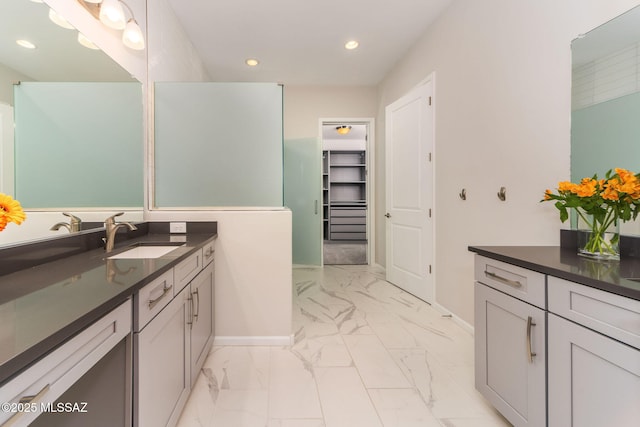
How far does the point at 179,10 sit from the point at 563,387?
3694 millimetres

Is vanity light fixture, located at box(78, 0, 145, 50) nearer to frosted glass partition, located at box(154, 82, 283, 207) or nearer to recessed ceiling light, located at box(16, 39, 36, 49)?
frosted glass partition, located at box(154, 82, 283, 207)

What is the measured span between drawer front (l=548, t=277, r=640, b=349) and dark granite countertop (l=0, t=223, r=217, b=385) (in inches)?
57.4

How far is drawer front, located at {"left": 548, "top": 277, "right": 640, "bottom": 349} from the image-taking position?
865 millimetres

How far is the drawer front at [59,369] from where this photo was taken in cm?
53

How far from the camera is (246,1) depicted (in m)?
2.64

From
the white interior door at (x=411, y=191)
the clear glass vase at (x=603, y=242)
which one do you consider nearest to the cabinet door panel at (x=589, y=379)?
the clear glass vase at (x=603, y=242)

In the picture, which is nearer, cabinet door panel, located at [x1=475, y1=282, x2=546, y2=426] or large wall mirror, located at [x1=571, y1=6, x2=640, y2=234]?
cabinet door panel, located at [x1=475, y1=282, x2=546, y2=426]

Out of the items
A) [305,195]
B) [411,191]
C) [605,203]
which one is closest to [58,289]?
[605,203]

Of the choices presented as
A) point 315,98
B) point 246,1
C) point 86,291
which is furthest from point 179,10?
point 86,291

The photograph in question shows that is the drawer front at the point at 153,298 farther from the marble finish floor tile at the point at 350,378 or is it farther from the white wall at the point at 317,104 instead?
the white wall at the point at 317,104

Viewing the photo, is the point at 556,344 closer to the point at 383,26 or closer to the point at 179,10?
the point at 383,26

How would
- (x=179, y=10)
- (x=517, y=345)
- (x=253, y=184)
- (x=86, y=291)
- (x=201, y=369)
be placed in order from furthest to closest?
(x=179, y=10), (x=253, y=184), (x=201, y=369), (x=517, y=345), (x=86, y=291)

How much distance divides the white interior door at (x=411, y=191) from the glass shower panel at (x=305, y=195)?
1.16m

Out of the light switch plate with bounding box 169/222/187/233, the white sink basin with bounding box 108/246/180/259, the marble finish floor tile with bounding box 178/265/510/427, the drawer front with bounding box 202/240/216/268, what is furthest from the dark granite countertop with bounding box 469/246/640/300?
the light switch plate with bounding box 169/222/187/233
